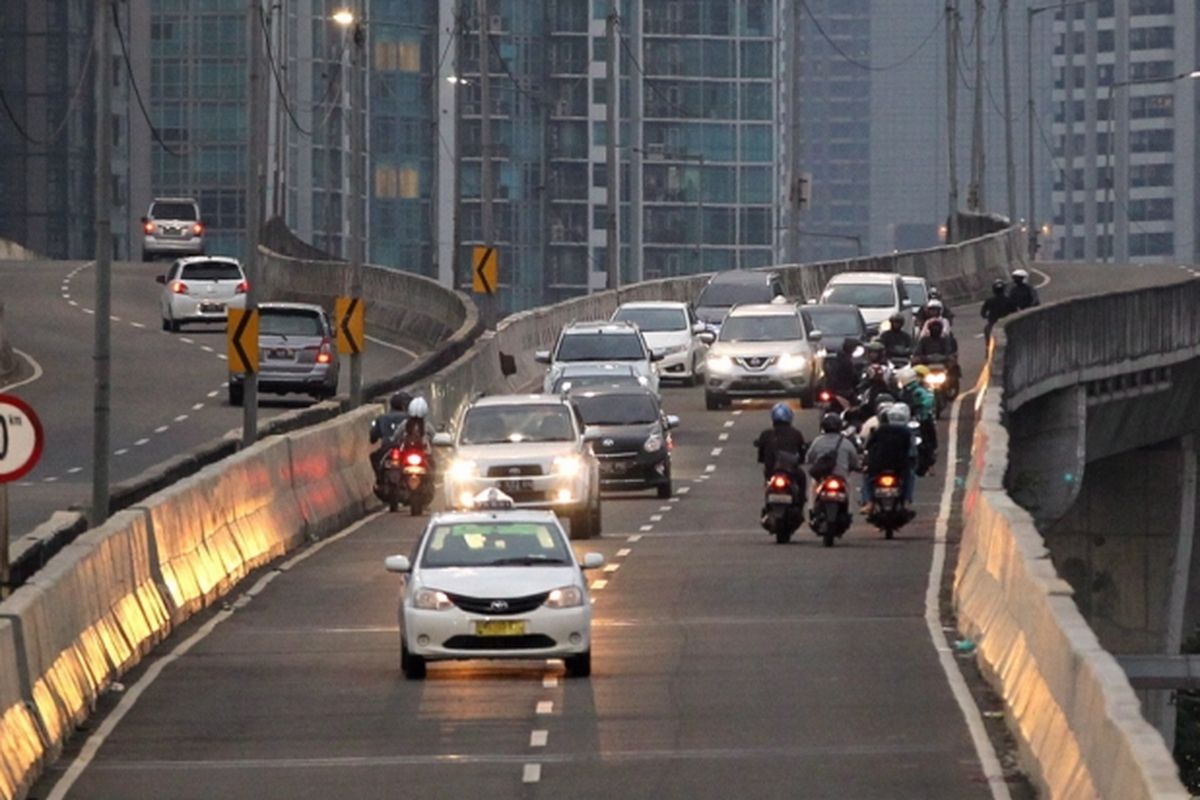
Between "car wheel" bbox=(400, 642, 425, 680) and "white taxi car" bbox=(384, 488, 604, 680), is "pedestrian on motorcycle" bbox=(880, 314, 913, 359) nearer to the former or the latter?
"white taxi car" bbox=(384, 488, 604, 680)

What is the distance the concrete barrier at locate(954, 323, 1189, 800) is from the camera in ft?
40.2

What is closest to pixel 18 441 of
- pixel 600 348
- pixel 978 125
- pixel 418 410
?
pixel 418 410

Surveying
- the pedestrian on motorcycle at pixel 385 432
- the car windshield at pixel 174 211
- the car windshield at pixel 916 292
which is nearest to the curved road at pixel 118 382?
the pedestrian on motorcycle at pixel 385 432

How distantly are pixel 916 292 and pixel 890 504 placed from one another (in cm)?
3228

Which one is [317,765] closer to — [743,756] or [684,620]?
[743,756]

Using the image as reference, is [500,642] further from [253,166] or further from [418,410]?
[253,166]

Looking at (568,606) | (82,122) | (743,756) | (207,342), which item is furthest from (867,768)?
(82,122)

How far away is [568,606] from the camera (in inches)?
889

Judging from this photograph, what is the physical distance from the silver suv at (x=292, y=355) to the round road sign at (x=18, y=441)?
31.7 meters

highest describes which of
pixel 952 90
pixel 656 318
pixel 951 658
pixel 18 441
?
pixel 952 90

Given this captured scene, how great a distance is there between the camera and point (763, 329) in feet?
177

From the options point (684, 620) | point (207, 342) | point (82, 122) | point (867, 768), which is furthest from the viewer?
point (82, 122)

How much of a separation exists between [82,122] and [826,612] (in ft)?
390

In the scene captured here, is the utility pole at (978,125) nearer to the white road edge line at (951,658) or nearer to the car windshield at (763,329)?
the car windshield at (763,329)
